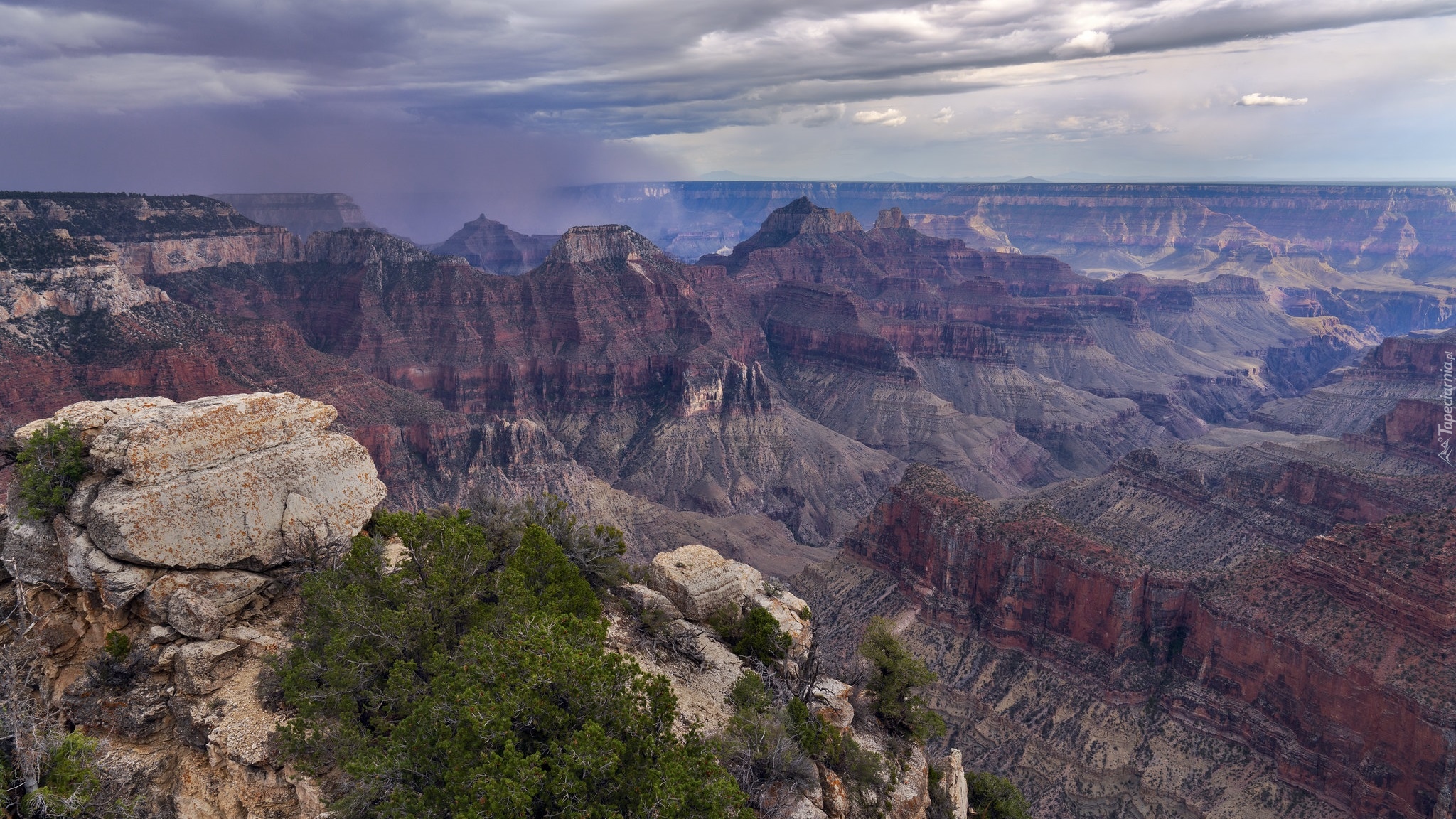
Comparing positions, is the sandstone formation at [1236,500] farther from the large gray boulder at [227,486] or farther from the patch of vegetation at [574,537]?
the large gray boulder at [227,486]

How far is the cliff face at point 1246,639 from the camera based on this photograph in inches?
1628

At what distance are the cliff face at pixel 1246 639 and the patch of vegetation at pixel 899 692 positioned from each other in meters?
26.4

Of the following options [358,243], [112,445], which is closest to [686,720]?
[112,445]

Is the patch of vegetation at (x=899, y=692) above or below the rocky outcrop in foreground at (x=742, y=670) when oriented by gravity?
below

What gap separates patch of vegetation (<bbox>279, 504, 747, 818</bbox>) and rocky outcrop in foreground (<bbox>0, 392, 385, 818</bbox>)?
167cm

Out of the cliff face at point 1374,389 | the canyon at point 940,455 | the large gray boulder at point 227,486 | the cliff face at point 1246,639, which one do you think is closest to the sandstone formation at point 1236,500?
the canyon at point 940,455

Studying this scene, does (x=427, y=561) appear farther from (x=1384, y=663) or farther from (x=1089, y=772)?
(x=1384, y=663)

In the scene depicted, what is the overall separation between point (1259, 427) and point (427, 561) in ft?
555

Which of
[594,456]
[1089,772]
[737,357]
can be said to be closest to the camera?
[1089,772]

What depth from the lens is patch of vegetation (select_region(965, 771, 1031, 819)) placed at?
122 feet

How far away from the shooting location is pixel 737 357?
522ft

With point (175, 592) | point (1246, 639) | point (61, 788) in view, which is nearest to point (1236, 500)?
point (1246, 639)

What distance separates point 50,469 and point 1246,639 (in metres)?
61.1

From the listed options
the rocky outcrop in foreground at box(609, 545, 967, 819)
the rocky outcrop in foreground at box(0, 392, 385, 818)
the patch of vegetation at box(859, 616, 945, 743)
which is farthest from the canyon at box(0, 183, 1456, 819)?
the patch of vegetation at box(859, 616, 945, 743)
